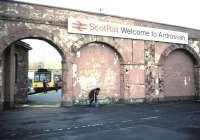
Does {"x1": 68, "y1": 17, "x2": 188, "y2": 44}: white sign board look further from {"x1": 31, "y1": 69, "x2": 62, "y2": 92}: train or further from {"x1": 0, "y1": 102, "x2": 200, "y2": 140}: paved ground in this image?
{"x1": 31, "y1": 69, "x2": 62, "y2": 92}: train

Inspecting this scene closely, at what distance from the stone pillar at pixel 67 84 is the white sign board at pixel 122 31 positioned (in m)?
1.97

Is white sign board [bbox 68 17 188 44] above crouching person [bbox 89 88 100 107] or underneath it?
above

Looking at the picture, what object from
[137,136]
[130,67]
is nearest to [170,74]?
[130,67]

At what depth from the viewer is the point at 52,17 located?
15.8 meters

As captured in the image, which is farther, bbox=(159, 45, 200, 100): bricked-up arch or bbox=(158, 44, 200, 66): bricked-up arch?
bbox=(159, 45, 200, 100): bricked-up arch

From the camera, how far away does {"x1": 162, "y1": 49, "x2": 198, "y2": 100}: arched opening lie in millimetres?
20703

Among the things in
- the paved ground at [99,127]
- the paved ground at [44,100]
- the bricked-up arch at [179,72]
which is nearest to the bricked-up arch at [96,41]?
the bricked-up arch at [179,72]

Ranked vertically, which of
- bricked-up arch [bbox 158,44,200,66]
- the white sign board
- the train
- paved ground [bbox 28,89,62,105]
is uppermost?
the white sign board

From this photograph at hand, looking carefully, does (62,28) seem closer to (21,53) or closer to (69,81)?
(69,81)

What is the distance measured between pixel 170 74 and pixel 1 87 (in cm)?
1189

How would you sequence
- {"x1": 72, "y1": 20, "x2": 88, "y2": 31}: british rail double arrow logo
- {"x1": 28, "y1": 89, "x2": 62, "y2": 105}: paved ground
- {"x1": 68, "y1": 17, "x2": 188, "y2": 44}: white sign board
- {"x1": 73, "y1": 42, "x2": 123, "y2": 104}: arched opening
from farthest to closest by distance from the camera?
1. {"x1": 28, "y1": 89, "x2": 62, "y2": 105}: paved ground
2. {"x1": 73, "y1": 42, "x2": 123, "y2": 104}: arched opening
3. {"x1": 68, "y1": 17, "x2": 188, "y2": 44}: white sign board
4. {"x1": 72, "y1": 20, "x2": 88, "y2": 31}: british rail double arrow logo

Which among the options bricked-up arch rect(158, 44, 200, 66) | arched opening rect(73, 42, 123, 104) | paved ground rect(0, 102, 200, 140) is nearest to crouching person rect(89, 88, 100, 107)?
arched opening rect(73, 42, 123, 104)

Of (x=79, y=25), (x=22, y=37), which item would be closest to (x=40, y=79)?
(x=79, y=25)

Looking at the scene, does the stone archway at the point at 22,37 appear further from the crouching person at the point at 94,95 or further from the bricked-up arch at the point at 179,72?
the bricked-up arch at the point at 179,72
